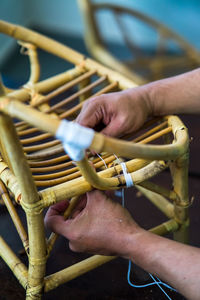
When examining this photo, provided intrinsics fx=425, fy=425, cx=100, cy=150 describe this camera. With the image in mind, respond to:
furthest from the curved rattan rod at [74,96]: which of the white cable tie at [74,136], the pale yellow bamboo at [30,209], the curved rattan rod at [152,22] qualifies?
the curved rattan rod at [152,22]

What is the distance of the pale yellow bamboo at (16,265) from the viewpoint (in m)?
0.82

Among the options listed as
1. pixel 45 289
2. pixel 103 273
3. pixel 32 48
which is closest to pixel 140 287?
pixel 103 273

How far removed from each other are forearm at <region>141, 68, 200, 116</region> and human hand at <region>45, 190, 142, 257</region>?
0.85 feet

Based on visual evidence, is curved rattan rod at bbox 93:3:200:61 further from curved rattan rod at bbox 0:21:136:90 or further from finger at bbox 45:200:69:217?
finger at bbox 45:200:69:217

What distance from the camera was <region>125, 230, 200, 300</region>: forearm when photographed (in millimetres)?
677

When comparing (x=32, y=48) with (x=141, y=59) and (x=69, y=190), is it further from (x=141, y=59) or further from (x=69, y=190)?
(x=141, y=59)

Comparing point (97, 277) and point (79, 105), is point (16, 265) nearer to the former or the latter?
point (97, 277)

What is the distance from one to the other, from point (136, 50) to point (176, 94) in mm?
1039

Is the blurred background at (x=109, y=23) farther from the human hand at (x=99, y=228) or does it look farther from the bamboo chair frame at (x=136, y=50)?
the human hand at (x=99, y=228)

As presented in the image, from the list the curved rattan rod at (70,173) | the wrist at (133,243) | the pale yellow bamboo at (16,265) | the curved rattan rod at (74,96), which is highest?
the curved rattan rod at (74,96)

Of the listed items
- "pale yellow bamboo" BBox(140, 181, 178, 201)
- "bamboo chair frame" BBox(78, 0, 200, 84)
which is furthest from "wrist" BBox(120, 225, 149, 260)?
"bamboo chair frame" BBox(78, 0, 200, 84)

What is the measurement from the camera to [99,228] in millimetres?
731

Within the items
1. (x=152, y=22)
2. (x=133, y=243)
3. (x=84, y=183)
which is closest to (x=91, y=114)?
(x=84, y=183)

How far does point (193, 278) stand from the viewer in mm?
673
